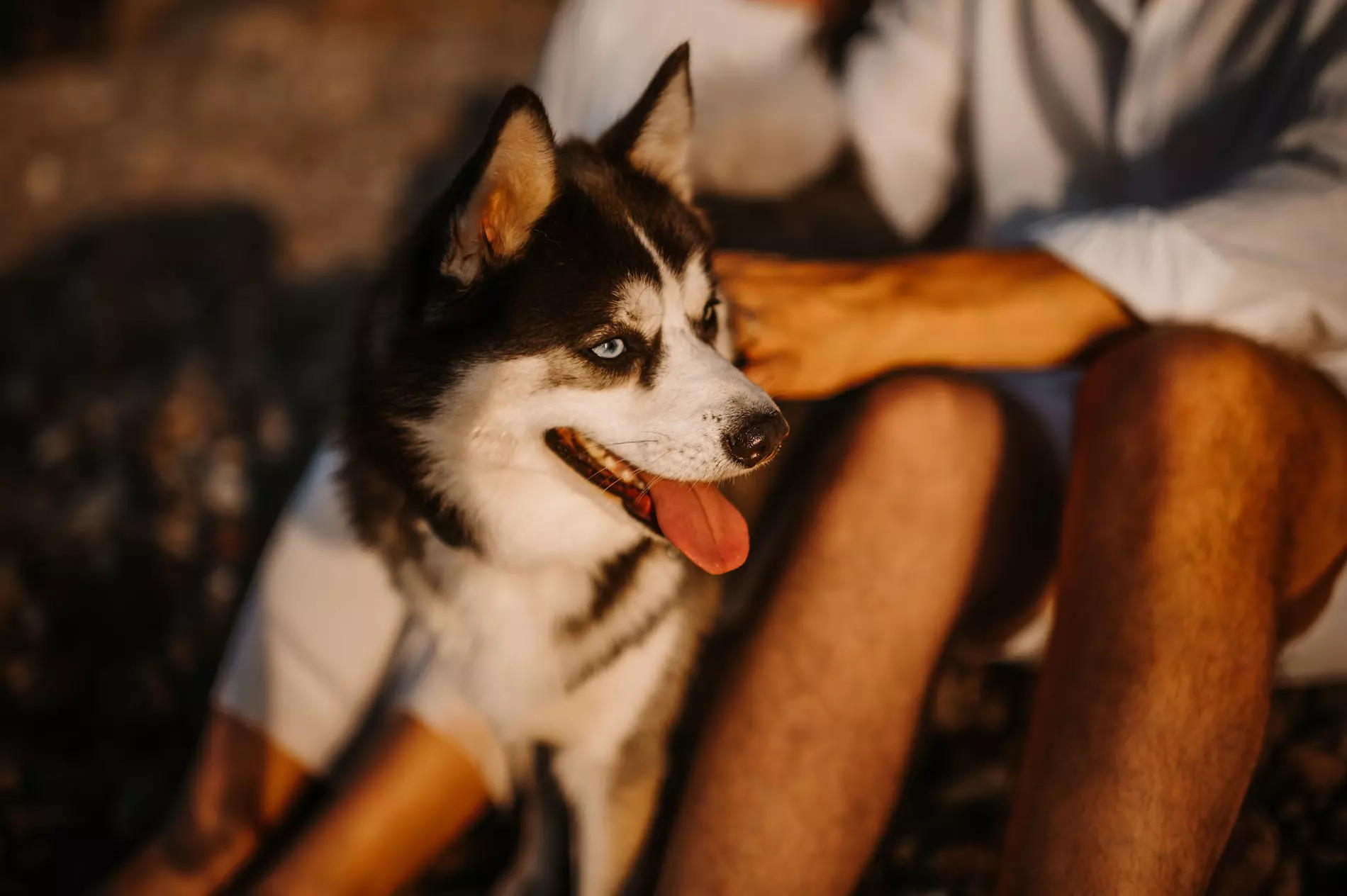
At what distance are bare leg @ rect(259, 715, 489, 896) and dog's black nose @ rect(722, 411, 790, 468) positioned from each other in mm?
818

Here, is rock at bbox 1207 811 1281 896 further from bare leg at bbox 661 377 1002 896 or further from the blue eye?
the blue eye

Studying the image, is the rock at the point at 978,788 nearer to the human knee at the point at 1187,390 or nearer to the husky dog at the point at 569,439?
the husky dog at the point at 569,439

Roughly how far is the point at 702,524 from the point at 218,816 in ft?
3.55

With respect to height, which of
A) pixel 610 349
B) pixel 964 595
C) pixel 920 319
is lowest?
pixel 964 595

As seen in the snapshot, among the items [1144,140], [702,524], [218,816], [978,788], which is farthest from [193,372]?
[1144,140]

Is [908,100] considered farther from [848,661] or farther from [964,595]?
[848,661]

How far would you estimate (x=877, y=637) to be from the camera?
126 centimetres

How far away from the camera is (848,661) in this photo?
1246 millimetres

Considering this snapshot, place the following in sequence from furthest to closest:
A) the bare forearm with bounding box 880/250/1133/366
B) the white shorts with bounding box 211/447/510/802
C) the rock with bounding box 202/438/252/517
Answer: the rock with bounding box 202/438/252/517 < the white shorts with bounding box 211/447/510/802 < the bare forearm with bounding box 880/250/1133/366

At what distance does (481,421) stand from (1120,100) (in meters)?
1.33

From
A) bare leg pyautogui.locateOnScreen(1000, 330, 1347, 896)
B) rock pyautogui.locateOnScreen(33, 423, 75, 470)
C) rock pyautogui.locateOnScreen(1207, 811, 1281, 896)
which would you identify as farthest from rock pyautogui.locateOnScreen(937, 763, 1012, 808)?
rock pyautogui.locateOnScreen(33, 423, 75, 470)

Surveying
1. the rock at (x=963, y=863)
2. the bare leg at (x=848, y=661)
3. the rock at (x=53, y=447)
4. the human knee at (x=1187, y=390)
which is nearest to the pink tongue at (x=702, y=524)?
the bare leg at (x=848, y=661)

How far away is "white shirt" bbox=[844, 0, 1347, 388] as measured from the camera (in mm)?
1247

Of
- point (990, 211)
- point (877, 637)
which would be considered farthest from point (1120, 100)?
point (877, 637)
